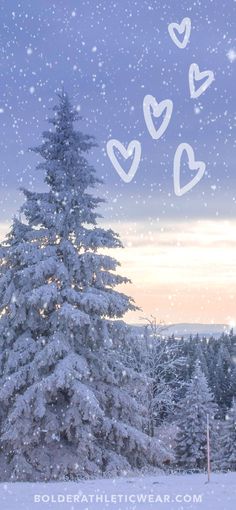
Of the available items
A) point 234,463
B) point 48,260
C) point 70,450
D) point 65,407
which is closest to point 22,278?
point 48,260

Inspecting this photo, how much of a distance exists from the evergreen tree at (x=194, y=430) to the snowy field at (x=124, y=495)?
36693mm

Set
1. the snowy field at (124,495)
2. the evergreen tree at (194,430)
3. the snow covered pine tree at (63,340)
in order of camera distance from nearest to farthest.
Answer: the snowy field at (124,495) → the snow covered pine tree at (63,340) → the evergreen tree at (194,430)

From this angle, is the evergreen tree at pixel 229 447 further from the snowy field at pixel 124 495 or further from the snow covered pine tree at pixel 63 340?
the snowy field at pixel 124 495

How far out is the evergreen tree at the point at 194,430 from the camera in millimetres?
50281

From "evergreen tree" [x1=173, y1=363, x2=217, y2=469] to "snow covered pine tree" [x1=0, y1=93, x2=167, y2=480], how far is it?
1192 inches

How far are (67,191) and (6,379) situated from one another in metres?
5.90

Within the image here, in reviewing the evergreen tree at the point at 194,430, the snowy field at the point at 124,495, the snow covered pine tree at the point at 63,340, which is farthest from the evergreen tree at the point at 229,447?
the snowy field at the point at 124,495

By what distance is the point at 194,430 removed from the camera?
50344mm

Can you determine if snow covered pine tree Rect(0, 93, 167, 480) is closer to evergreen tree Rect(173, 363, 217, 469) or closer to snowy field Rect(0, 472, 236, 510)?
snowy field Rect(0, 472, 236, 510)

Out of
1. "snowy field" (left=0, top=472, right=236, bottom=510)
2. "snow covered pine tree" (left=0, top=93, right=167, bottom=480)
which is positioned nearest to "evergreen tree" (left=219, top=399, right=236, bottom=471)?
"snow covered pine tree" (left=0, top=93, right=167, bottom=480)

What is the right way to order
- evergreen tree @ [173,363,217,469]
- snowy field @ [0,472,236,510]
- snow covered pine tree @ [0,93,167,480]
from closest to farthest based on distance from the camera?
snowy field @ [0,472,236,510]
snow covered pine tree @ [0,93,167,480]
evergreen tree @ [173,363,217,469]

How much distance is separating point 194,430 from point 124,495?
39722mm

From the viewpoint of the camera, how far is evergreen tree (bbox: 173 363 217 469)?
5028 cm

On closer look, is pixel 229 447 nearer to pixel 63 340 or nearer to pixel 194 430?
pixel 194 430
